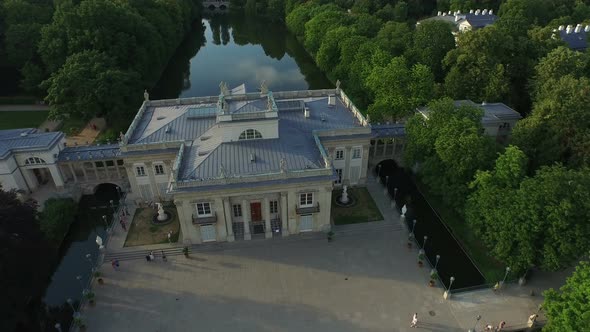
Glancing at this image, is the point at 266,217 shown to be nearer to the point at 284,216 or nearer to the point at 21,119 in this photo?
the point at 284,216

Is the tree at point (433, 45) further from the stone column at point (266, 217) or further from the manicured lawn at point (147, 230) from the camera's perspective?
the manicured lawn at point (147, 230)

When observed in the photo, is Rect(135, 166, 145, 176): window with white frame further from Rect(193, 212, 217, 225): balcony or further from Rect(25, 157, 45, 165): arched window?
Rect(25, 157, 45, 165): arched window

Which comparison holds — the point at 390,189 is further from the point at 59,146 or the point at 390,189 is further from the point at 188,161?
the point at 59,146

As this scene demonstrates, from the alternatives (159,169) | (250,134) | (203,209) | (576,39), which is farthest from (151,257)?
(576,39)

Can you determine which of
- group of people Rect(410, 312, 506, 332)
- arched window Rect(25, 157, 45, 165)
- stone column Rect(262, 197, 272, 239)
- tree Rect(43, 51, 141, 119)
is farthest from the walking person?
tree Rect(43, 51, 141, 119)

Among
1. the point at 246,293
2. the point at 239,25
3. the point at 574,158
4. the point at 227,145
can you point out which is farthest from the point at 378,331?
the point at 239,25
